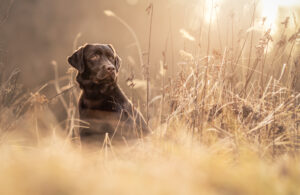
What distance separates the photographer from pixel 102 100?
362 cm

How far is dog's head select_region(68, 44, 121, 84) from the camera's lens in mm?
3706

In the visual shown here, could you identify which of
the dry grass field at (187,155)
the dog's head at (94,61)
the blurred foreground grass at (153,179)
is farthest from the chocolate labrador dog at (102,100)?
the blurred foreground grass at (153,179)

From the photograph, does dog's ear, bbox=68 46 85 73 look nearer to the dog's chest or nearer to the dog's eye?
the dog's eye

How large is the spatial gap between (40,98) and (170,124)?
46.9 inches

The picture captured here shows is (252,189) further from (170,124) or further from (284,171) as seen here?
(170,124)

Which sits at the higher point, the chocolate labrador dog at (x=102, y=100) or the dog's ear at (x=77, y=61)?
the dog's ear at (x=77, y=61)

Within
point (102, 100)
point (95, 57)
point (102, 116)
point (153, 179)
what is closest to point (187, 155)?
point (153, 179)

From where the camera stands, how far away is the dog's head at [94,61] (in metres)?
3.71

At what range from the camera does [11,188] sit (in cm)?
143

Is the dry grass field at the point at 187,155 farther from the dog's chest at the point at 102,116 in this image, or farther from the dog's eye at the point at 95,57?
the dog's eye at the point at 95,57

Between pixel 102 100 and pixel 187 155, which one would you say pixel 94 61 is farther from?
pixel 187 155

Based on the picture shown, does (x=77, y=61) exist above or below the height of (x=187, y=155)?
above

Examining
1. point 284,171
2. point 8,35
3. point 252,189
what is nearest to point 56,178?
point 252,189

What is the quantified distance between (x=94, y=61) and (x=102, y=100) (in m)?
0.51
